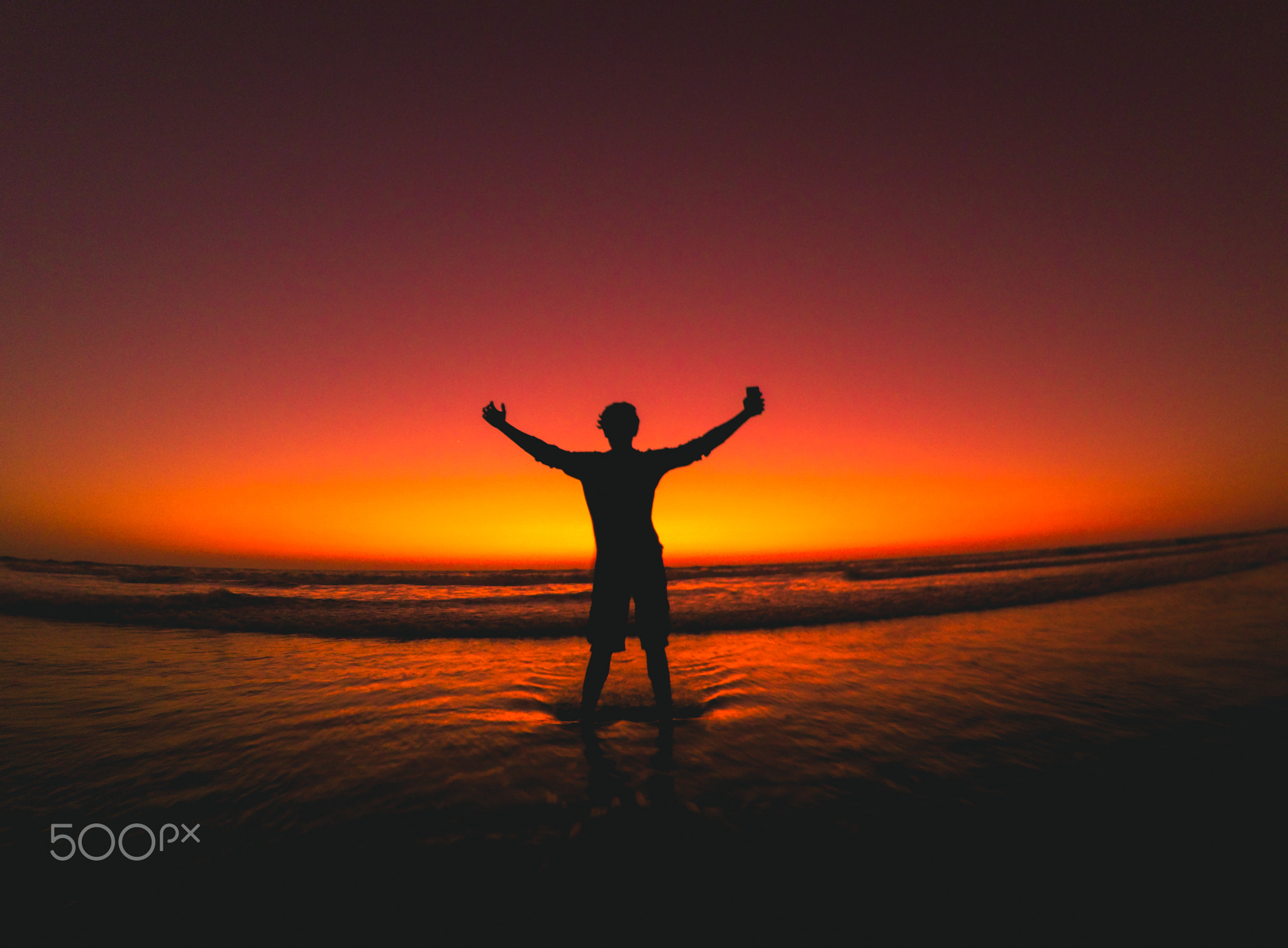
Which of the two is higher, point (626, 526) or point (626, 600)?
point (626, 526)

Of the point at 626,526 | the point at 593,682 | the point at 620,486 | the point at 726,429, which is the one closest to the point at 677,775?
the point at 593,682

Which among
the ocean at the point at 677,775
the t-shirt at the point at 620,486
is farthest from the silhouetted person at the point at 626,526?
the ocean at the point at 677,775

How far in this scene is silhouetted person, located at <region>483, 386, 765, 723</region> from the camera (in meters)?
3.97

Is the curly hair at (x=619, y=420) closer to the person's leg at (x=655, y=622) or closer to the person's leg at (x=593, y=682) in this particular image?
the person's leg at (x=655, y=622)

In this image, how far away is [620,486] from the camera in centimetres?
400

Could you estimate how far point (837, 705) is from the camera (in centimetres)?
520

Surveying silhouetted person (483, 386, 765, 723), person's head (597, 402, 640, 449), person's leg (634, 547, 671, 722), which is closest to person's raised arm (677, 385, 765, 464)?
silhouetted person (483, 386, 765, 723)

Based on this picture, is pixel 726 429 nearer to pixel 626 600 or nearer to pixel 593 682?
pixel 626 600

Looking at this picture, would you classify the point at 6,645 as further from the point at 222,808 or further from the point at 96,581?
the point at 96,581

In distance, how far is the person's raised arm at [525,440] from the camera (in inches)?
159

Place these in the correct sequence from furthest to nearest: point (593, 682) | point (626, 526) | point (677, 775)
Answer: point (593, 682) < point (626, 526) < point (677, 775)

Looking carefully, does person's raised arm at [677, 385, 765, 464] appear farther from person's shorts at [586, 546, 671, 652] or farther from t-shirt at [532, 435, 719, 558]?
person's shorts at [586, 546, 671, 652]

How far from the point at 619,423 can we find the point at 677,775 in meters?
2.73

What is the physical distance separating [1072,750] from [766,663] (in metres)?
3.86
